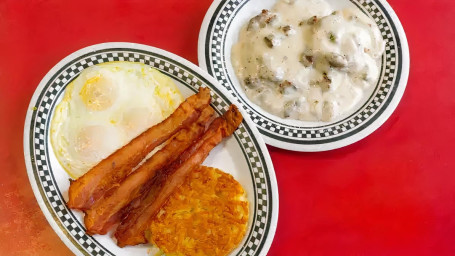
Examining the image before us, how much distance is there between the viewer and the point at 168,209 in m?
2.53

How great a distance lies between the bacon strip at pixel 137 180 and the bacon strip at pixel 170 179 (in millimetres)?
42

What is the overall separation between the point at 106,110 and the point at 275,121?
1.01 meters

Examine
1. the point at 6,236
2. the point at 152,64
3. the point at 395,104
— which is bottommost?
the point at 6,236

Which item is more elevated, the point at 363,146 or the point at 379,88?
the point at 379,88

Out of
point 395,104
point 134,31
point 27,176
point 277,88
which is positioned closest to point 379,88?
point 395,104

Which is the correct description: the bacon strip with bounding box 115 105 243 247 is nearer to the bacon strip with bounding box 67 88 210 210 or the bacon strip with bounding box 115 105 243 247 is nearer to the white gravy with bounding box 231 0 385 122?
the bacon strip with bounding box 67 88 210 210

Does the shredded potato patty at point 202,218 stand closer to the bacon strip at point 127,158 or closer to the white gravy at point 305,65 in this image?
the bacon strip at point 127,158

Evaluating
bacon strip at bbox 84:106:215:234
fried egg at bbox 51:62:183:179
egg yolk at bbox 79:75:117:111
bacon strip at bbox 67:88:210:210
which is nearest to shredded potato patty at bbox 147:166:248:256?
bacon strip at bbox 84:106:215:234

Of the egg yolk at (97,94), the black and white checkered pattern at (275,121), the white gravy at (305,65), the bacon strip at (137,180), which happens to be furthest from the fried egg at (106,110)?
the white gravy at (305,65)

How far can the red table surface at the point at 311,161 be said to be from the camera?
267 cm

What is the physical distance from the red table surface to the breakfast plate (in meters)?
0.24

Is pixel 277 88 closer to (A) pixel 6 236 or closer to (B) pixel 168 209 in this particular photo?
(B) pixel 168 209

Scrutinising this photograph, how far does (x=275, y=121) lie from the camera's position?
9.37 feet

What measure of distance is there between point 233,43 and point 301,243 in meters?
1.33
